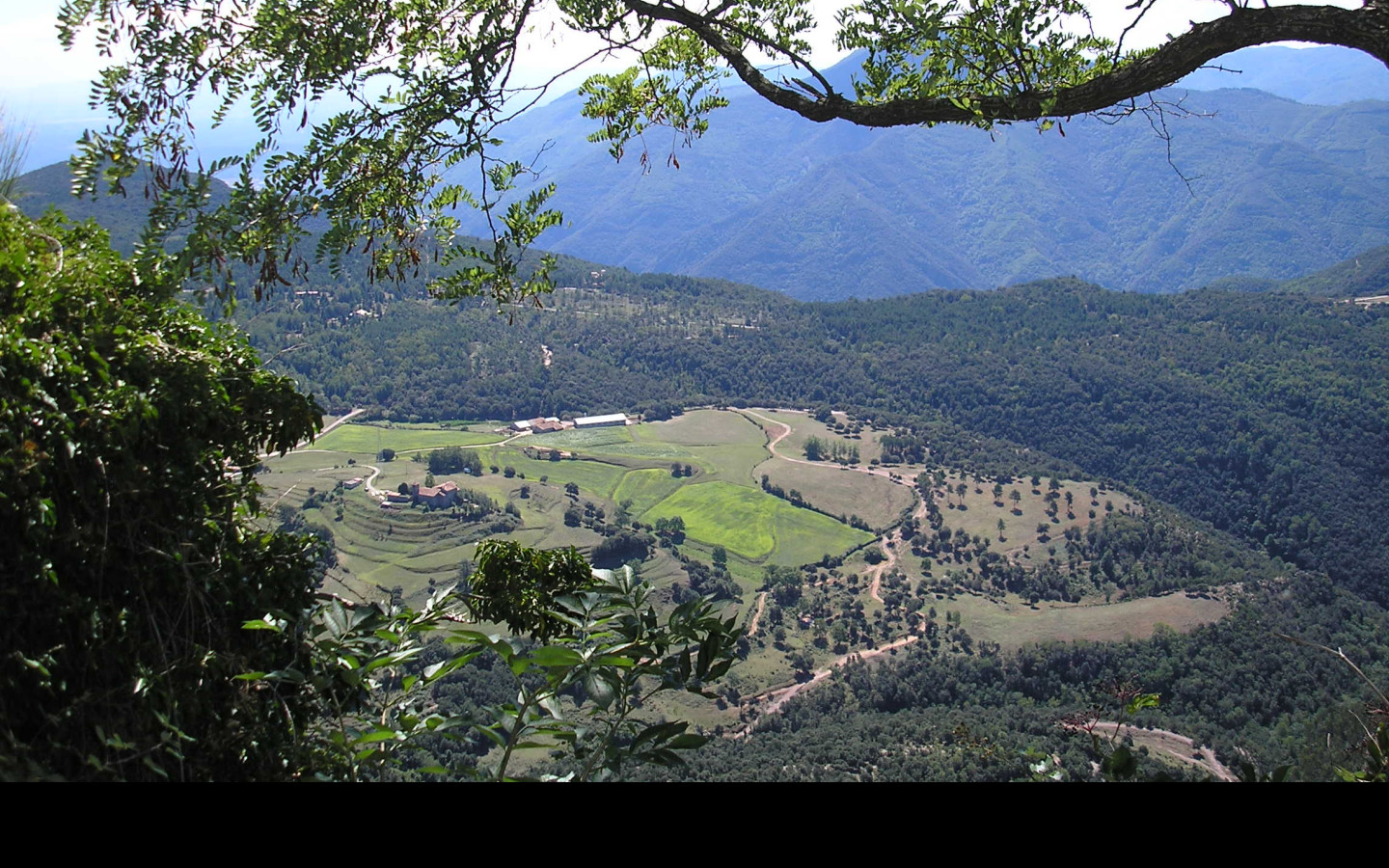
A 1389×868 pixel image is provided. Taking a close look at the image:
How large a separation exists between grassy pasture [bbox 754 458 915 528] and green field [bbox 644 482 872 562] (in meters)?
1.94

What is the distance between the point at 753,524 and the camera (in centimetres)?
4584

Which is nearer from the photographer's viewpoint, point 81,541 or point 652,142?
point 81,541

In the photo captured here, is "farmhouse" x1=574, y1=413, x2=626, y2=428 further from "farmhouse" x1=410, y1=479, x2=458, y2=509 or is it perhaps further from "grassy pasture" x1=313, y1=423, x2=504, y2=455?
"farmhouse" x1=410, y1=479, x2=458, y2=509

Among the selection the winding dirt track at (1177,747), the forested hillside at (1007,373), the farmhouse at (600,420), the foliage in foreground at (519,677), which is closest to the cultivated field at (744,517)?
the farmhouse at (600,420)

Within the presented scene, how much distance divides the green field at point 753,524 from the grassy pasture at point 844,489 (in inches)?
76.5

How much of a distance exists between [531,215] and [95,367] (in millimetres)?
2009

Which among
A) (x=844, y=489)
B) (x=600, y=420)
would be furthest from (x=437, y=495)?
(x=844, y=489)

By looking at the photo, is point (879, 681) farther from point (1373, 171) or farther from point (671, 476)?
point (1373, 171)

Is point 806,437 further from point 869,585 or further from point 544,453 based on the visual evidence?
point 869,585

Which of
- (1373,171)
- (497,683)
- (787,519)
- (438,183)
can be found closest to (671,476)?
(787,519)

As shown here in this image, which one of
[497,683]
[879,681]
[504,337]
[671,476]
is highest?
[504,337]

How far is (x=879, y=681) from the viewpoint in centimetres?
3108

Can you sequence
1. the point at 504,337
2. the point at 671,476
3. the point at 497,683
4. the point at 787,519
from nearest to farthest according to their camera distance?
the point at 497,683
the point at 787,519
the point at 671,476
the point at 504,337
